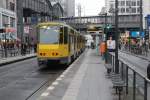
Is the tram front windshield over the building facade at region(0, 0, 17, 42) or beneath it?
beneath

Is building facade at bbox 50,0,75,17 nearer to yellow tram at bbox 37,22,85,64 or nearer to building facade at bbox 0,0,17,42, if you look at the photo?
building facade at bbox 0,0,17,42

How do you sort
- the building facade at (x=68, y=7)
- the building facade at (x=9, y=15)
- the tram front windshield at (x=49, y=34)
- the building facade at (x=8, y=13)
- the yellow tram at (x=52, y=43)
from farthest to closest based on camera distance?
the building facade at (x=68, y=7), the building facade at (x=8, y=13), the building facade at (x=9, y=15), the tram front windshield at (x=49, y=34), the yellow tram at (x=52, y=43)

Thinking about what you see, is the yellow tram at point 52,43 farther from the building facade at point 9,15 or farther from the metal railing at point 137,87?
the building facade at point 9,15

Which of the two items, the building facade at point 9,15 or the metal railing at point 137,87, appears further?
the building facade at point 9,15

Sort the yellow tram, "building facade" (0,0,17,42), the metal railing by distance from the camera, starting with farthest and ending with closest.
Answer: "building facade" (0,0,17,42) → the yellow tram → the metal railing

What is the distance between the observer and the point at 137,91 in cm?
1158

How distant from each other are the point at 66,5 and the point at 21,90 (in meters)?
135

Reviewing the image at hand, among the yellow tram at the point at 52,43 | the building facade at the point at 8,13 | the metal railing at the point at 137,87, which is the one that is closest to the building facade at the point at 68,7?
the building facade at the point at 8,13

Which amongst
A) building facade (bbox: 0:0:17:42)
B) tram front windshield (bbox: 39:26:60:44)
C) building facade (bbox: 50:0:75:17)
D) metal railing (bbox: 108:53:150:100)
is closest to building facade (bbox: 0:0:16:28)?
building facade (bbox: 0:0:17:42)

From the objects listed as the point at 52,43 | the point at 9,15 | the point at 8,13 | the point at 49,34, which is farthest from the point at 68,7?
the point at 52,43

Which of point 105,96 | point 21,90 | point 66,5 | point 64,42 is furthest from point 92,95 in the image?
point 66,5

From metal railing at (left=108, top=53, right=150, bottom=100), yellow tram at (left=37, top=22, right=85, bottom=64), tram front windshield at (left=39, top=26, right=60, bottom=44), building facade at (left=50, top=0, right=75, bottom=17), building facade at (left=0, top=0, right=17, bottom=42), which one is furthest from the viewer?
building facade at (left=50, top=0, right=75, bottom=17)

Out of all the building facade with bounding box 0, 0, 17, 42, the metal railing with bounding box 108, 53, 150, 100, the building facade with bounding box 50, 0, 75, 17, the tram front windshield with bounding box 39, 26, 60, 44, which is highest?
the building facade with bounding box 50, 0, 75, 17

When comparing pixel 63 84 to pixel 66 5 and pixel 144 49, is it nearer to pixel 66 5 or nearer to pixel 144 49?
pixel 144 49
